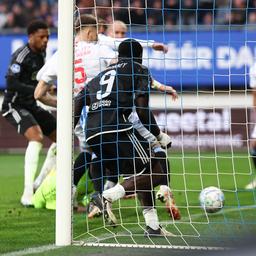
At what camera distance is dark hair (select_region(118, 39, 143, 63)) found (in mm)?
6422

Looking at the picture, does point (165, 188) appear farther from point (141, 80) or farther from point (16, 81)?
point (16, 81)

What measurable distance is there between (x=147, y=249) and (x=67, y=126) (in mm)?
994

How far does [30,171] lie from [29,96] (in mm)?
934

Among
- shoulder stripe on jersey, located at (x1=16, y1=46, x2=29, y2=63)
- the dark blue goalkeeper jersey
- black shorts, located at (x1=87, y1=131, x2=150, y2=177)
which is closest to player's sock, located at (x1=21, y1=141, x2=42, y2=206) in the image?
the dark blue goalkeeper jersey

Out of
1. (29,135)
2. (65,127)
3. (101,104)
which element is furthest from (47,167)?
(65,127)

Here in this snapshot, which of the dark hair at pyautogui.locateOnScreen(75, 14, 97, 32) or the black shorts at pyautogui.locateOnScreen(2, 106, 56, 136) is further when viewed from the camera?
the black shorts at pyautogui.locateOnScreen(2, 106, 56, 136)

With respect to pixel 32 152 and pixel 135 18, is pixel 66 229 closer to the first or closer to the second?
pixel 32 152

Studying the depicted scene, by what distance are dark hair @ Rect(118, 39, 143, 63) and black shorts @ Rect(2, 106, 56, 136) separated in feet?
10.6

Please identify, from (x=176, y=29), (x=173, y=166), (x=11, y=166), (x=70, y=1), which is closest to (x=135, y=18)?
(x=173, y=166)

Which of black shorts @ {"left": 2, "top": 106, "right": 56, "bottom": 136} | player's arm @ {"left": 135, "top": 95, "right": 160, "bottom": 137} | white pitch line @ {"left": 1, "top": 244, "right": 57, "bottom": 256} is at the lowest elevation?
white pitch line @ {"left": 1, "top": 244, "right": 57, "bottom": 256}

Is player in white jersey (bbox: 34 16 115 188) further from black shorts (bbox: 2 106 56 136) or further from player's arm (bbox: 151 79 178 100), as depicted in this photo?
black shorts (bbox: 2 106 56 136)

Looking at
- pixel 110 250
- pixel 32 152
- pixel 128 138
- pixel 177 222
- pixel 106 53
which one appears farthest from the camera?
pixel 32 152

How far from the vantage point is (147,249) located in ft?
18.8

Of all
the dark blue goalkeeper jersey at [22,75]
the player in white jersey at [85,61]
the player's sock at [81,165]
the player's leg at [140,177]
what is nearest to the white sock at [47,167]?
the dark blue goalkeeper jersey at [22,75]
